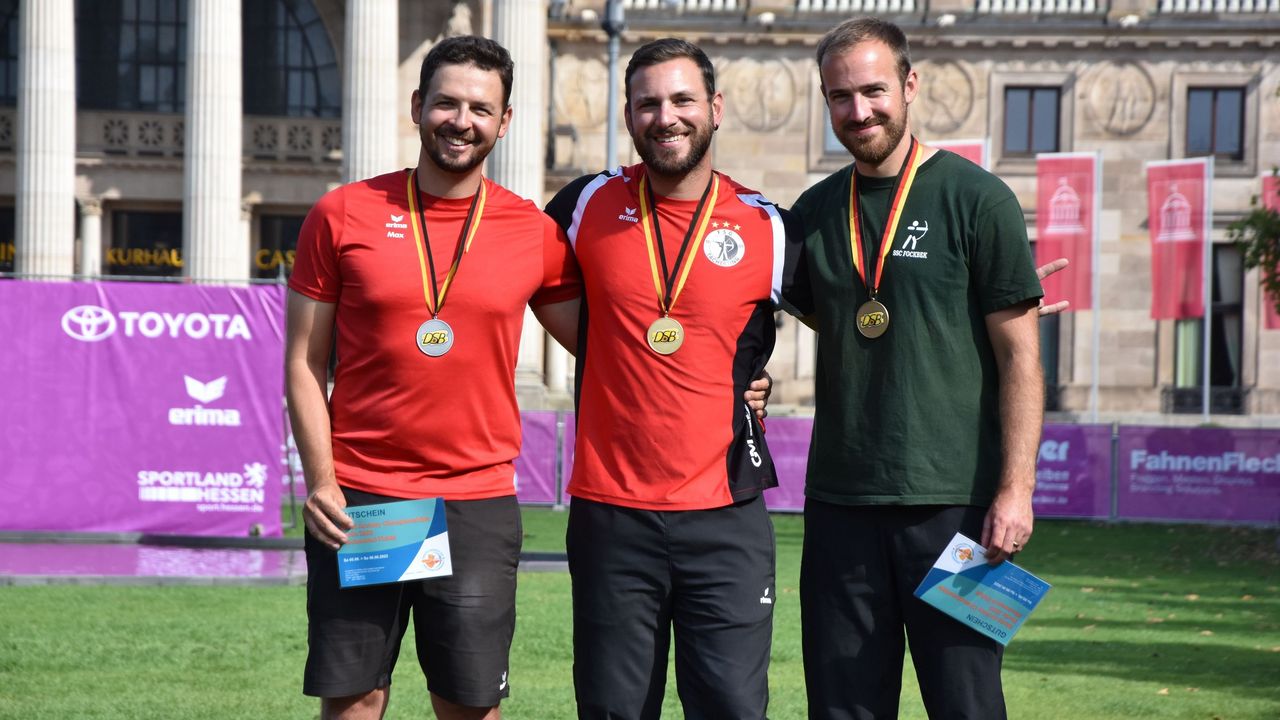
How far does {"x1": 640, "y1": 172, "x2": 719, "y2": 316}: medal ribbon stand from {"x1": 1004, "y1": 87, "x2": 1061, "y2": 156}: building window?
1617 inches

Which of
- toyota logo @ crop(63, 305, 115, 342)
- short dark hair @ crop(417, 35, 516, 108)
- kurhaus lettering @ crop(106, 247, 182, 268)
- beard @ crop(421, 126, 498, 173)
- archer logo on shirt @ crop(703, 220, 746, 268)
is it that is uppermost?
kurhaus lettering @ crop(106, 247, 182, 268)

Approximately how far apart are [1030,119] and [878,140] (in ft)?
136

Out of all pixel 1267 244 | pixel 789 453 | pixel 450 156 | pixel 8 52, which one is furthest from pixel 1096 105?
pixel 450 156

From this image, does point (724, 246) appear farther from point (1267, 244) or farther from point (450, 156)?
point (1267, 244)

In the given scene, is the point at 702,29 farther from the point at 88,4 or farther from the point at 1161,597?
the point at 1161,597

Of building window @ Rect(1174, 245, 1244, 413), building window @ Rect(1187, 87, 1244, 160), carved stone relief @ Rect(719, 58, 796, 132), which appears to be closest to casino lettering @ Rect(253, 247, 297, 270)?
carved stone relief @ Rect(719, 58, 796, 132)

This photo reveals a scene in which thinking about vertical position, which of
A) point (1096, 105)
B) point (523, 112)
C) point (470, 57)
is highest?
point (1096, 105)

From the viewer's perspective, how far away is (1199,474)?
85.0 ft

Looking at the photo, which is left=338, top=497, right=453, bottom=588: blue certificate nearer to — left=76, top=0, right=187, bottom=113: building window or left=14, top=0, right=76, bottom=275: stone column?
left=14, top=0, right=76, bottom=275: stone column

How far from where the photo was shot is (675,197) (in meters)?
5.86

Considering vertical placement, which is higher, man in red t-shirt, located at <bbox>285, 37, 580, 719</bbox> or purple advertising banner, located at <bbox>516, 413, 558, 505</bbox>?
man in red t-shirt, located at <bbox>285, 37, 580, 719</bbox>

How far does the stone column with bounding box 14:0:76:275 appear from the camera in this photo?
3603cm

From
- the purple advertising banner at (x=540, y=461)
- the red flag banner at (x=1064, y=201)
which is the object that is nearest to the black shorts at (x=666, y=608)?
the purple advertising banner at (x=540, y=461)

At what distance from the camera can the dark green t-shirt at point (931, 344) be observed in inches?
216
